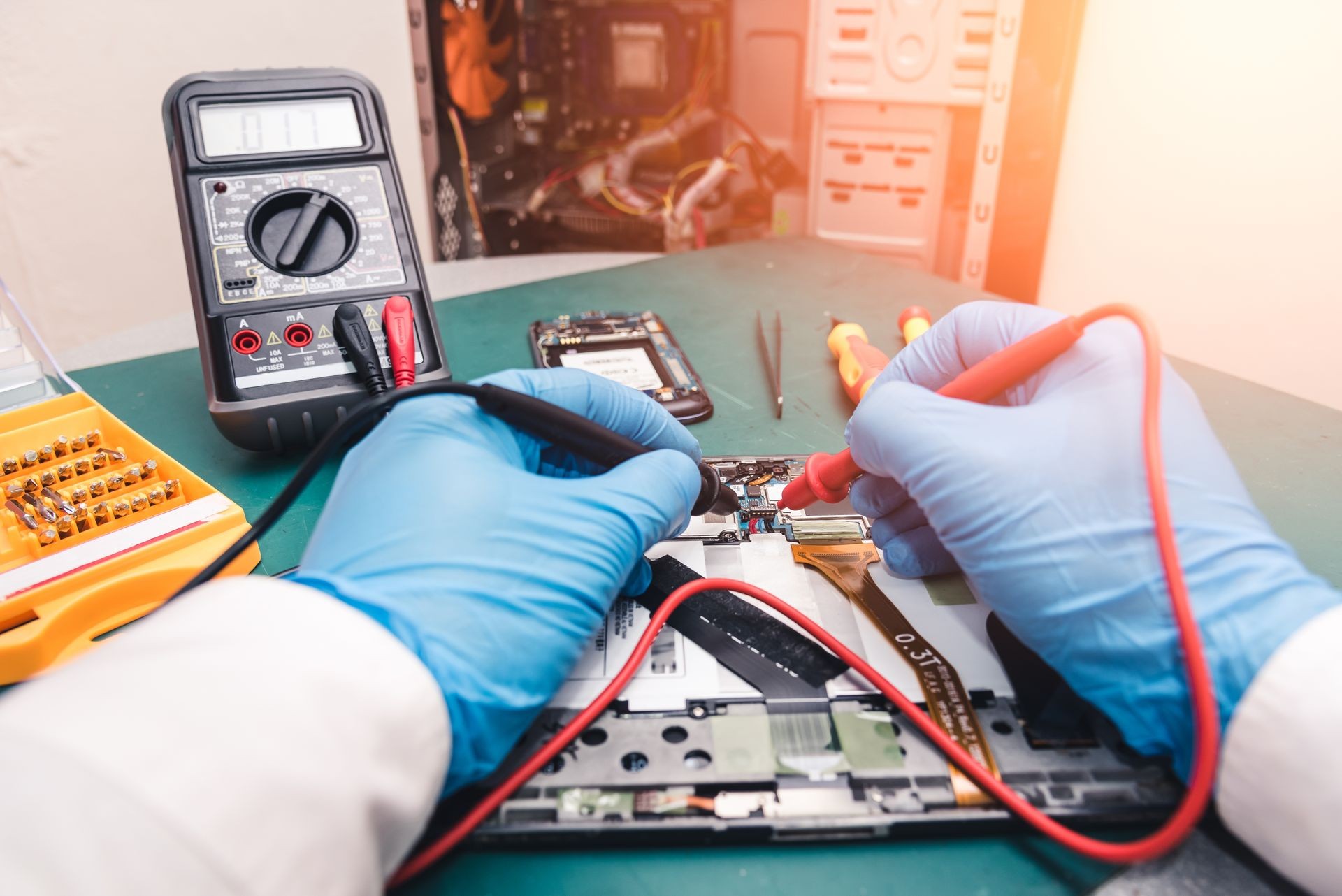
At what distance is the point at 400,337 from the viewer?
37.4 inches

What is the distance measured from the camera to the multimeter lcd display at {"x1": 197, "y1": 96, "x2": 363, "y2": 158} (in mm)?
979

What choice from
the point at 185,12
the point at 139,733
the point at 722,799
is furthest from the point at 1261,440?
the point at 185,12

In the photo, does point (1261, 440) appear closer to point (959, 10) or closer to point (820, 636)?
point (820, 636)

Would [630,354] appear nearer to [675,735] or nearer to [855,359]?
[855,359]

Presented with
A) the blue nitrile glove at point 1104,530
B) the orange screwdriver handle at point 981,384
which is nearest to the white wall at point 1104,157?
the orange screwdriver handle at point 981,384

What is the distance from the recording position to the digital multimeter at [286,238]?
0.92 metres

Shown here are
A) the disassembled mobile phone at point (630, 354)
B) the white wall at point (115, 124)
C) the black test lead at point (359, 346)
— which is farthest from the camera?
the white wall at point (115, 124)

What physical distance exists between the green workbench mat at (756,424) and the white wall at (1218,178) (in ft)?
1.96

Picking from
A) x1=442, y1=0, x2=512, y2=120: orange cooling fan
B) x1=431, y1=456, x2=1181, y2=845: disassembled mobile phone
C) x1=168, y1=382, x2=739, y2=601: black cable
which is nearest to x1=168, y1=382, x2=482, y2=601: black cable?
x1=168, y1=382, x2=739, y2=601: black cable

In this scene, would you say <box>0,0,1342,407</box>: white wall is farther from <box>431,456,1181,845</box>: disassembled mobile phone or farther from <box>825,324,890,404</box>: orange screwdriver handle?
<box>431,456,1181,845</box>: disassembled mobile phone

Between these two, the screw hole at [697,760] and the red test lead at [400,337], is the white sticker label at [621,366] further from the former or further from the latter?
the screw hole at [697,760]

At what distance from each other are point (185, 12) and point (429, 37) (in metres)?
0.47

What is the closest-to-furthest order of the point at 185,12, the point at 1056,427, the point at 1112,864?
the point at 1112,864 → the point at 1056,427 → the point at 185,12

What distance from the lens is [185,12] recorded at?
1.58 metres
